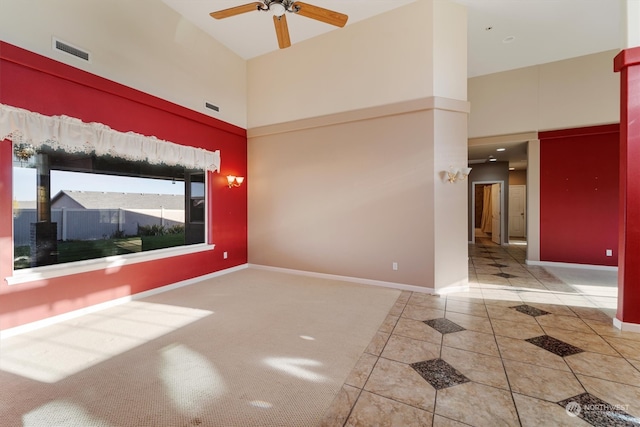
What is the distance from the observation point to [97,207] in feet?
12.1

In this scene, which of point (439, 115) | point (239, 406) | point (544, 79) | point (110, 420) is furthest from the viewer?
point (544, 79)

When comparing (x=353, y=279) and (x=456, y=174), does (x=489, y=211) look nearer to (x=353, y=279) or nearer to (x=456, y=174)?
(x=456, y=174)

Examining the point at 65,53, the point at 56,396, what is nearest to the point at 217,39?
the point at 65,53

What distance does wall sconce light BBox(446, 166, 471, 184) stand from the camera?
4.12 meters

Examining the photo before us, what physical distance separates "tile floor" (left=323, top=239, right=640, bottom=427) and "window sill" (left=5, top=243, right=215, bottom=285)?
3.48 metres

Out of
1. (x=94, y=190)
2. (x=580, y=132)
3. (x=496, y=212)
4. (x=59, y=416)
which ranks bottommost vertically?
(x=59, y=416)

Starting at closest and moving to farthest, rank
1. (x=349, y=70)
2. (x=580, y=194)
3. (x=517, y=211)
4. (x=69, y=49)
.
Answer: (x=69, y=49)
(x=349, y=70)
(x=580, y=194)
(x=517, y=211)

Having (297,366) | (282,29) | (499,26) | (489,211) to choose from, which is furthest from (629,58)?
(489,211)

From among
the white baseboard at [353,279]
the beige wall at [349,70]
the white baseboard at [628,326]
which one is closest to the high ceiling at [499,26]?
the beige wall at [349,70]

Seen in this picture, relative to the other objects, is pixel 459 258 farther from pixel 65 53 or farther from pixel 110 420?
pixel 65 53

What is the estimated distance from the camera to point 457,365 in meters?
2.26

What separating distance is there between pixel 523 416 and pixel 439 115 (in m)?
3.75

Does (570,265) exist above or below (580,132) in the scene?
below

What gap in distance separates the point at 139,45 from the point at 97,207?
243cm
